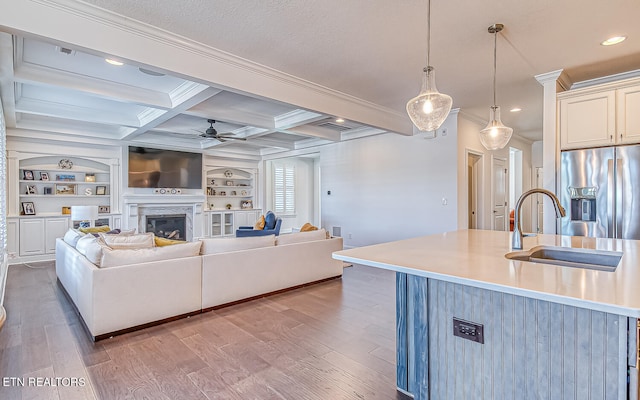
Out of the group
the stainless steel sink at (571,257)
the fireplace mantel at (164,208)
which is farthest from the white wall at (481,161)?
the fireplace mantel at (164,208)

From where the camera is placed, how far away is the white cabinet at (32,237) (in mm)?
5734

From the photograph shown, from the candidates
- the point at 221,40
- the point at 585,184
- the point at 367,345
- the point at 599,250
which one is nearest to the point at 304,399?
the point at 367,345

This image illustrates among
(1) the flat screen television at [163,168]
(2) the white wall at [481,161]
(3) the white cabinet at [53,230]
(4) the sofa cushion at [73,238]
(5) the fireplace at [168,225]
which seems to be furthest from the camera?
(5) the fireplace at [168,225]

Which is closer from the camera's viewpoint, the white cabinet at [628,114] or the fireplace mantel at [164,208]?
the white cabinet at [628,114]

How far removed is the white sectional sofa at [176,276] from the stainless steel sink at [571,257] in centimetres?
277

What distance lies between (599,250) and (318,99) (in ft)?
10.9

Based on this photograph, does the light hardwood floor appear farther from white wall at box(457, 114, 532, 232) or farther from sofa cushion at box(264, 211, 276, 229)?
sofa cushion at box(264, 211, 276, 229)

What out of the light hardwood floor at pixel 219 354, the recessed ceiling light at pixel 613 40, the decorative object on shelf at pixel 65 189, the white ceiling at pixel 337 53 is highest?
the recessed ceiling light at pixel 613 40

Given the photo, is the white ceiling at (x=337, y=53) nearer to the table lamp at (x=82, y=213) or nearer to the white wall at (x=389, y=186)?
the white wall at (x=389, y=186)

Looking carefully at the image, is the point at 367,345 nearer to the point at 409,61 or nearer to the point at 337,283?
the point at 337,283

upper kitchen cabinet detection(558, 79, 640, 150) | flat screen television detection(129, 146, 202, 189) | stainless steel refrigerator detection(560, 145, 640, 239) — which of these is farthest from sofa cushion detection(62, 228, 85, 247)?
upper kitchen cabinet detection(558, 79, 640, 150)

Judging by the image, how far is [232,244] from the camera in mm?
3633

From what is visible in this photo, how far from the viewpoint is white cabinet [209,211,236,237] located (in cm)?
876

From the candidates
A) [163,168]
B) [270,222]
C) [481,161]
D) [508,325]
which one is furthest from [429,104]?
[163,168]
